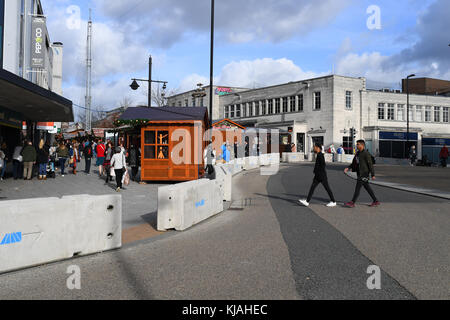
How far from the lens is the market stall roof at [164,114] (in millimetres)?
16078

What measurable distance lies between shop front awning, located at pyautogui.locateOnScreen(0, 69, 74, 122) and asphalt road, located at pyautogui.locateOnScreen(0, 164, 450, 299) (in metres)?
7.87

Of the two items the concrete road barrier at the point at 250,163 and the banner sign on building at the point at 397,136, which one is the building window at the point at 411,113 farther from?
the concrete road barrier at the point at 250,163

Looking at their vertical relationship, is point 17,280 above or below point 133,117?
below

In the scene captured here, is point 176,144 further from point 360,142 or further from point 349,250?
point 349,250

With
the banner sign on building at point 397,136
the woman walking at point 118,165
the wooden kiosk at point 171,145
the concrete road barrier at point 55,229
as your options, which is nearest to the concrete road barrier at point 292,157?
the banner sign on building at point 397,136

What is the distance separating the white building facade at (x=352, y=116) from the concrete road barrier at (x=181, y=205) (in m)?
37.0

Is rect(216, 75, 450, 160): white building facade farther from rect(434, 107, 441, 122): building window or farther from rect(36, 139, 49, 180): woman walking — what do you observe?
rect(36, 139, 49, 180): woman walking

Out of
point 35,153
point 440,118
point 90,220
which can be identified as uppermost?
point 440,118

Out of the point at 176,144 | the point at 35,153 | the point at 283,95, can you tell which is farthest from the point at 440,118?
the point at 35,153

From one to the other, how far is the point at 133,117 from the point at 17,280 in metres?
12.1

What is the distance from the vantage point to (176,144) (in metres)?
16.1

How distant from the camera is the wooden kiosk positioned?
52.6 feet

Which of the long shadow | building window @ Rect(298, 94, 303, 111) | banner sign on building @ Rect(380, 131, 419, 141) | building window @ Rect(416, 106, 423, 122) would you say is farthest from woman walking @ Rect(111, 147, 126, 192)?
building window @ Rect(416, 106, 423, 122)

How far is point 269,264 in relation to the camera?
5191 millimetres
